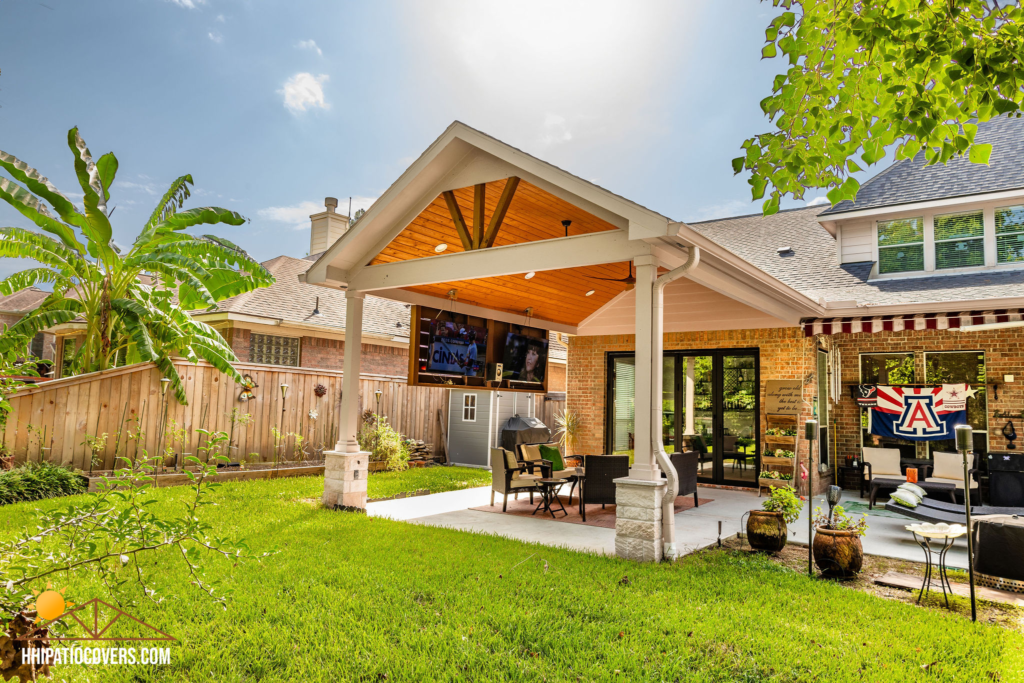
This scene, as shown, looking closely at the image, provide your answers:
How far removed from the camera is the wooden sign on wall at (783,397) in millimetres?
10805

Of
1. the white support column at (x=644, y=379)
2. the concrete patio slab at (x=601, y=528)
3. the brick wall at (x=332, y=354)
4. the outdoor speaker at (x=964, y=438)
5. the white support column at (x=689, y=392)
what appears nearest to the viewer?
the outdoor speaker at (x=964, y=438)

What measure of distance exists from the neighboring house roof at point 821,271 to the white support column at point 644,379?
1.60 meters

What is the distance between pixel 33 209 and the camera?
28.5 feet

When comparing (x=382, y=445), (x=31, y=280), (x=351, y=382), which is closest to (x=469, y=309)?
(x=351, y=382)

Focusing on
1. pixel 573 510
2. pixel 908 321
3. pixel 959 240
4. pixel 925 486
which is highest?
pixel 959 240

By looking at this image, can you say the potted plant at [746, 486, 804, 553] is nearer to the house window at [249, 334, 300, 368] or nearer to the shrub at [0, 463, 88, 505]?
the shrub at [0, 463, 88, 505]

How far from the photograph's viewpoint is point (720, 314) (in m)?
11.7

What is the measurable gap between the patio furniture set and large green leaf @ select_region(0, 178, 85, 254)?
290 inches

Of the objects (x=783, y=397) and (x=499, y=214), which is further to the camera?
(x=783, y=397)

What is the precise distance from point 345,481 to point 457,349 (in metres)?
2.62

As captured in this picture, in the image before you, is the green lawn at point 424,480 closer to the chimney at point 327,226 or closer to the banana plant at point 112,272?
the banana plant at point 112,272

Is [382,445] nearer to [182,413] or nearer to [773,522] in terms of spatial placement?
[182,413]

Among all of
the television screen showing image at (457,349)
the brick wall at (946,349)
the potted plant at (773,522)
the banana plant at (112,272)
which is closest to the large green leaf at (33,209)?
the banana plant at (112,272)

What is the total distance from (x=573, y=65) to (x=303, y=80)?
2616 cm
